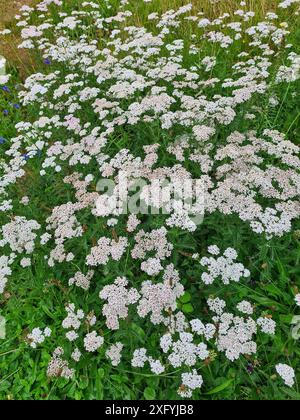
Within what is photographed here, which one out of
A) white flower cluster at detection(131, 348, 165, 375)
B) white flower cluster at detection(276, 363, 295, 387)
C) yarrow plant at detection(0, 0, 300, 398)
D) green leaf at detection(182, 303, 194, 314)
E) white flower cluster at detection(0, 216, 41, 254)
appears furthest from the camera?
white flower cluster at detection(0, 216, 41, 254)

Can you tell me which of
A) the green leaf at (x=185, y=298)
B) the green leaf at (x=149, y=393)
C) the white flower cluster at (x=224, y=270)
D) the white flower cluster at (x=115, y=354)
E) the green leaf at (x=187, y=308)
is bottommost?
the green leaf at (x=149, y=393)

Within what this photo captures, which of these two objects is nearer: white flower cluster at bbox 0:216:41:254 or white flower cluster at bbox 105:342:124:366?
white flower cluster at bbox 105:342:124:366

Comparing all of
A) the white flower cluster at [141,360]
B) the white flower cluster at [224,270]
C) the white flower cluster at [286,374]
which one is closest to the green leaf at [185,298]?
the white flower cluster at [224,270]

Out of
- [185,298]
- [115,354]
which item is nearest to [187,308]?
[185,298]

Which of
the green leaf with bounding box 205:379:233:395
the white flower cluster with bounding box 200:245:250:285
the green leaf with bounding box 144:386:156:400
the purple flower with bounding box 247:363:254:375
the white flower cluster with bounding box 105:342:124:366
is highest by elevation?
the white flower cluster with bounding box 200:245:250:285

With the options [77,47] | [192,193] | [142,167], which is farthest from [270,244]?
[77,47]

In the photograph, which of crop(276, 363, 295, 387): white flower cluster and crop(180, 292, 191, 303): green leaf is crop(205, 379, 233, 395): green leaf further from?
crop(180, 292, 191, 303): green leaf

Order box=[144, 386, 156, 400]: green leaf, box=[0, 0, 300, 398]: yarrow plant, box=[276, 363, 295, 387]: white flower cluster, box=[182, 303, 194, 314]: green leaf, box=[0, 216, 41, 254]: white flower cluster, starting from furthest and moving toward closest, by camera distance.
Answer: box=[0, 216, 41, 254]: white flower cluster
box=[182, 303, 194, 314]: green leaf
box=[144, 386, 156, 400]: green leaf
box=[0, 0, 300, 398]: yarrow plant
box=[276, 363, 295, 387]: white flower cluster

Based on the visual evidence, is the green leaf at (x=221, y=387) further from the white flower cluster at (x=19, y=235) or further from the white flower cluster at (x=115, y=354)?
the white flower cluster at (x=19, y=235)

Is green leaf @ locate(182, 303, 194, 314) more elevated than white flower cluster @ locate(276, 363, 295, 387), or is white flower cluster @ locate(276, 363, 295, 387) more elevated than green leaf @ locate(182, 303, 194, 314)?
white flower cluster @ locate(276, 363, 295, 387)

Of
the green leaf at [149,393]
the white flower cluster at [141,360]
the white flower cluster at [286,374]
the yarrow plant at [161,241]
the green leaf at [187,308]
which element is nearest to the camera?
the white flower cluster at [286,374]

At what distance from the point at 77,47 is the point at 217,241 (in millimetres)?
4026

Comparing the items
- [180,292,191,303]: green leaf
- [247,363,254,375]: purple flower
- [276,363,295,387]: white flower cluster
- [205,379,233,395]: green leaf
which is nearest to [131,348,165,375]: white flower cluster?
[205,379,233,395]: green leaf
